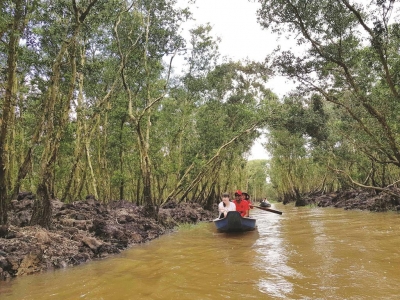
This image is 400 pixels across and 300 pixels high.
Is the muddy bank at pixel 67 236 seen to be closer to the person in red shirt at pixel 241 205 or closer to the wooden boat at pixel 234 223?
the wooden boat at pixel 234 223

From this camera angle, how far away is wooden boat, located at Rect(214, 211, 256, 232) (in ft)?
39.8

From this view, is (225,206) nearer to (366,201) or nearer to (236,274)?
(236,274)

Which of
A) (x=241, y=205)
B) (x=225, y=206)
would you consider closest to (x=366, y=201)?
(x=241, y=205)

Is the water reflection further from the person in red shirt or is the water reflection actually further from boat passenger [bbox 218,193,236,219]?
the person in red shirt

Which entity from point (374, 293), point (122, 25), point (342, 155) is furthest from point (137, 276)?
point (342, 155)

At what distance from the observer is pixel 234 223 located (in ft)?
40.4

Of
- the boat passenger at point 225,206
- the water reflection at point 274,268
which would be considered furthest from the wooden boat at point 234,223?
the water reflection at point 274,268

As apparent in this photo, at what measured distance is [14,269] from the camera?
21.0 ft

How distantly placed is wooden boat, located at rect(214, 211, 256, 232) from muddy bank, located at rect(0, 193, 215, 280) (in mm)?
2494

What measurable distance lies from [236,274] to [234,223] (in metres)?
6.09

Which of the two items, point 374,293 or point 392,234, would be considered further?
point 392,234

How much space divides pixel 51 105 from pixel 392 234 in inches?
437

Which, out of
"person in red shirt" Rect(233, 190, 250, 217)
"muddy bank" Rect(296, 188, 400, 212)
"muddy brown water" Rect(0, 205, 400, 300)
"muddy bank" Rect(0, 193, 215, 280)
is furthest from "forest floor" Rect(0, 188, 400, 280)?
"muddy bank" Rect(296, 188, 400, 212)

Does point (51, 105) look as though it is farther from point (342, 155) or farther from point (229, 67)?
point (342, 155)
